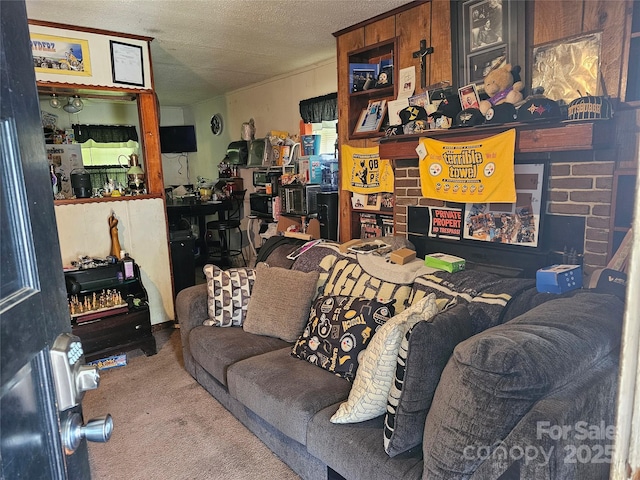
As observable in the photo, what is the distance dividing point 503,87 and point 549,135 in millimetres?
449

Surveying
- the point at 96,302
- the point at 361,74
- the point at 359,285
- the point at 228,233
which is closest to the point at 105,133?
the point at 228,233

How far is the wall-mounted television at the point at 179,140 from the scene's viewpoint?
265 inches

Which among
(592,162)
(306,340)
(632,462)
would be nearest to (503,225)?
(592,162)

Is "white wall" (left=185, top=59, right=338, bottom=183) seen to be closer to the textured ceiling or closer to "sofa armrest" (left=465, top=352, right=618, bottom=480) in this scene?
the textured ceiling

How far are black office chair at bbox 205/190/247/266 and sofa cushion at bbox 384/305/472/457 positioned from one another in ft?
15.1

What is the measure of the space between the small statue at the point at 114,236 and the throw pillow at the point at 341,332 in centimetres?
195

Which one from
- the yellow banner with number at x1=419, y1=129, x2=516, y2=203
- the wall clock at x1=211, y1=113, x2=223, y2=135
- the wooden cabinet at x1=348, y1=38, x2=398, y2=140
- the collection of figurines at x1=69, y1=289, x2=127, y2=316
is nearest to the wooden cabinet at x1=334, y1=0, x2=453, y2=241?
the wooden cabinet at x1=348, y1=38, x2=398, y2=140

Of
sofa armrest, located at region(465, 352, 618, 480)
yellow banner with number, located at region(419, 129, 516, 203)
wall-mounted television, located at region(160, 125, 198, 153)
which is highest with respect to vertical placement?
wall-mounted television, located at region(160, 125, 198, 153)

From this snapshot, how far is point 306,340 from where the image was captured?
2.20m

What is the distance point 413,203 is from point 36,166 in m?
2.60

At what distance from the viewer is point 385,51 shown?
3.28 metres

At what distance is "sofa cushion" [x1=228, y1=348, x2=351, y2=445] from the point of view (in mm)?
1776

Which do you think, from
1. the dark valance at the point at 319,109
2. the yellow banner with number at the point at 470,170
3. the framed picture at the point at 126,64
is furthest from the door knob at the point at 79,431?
the dark valance at the point at 319,109

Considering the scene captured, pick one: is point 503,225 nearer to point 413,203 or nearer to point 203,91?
point 413,203
